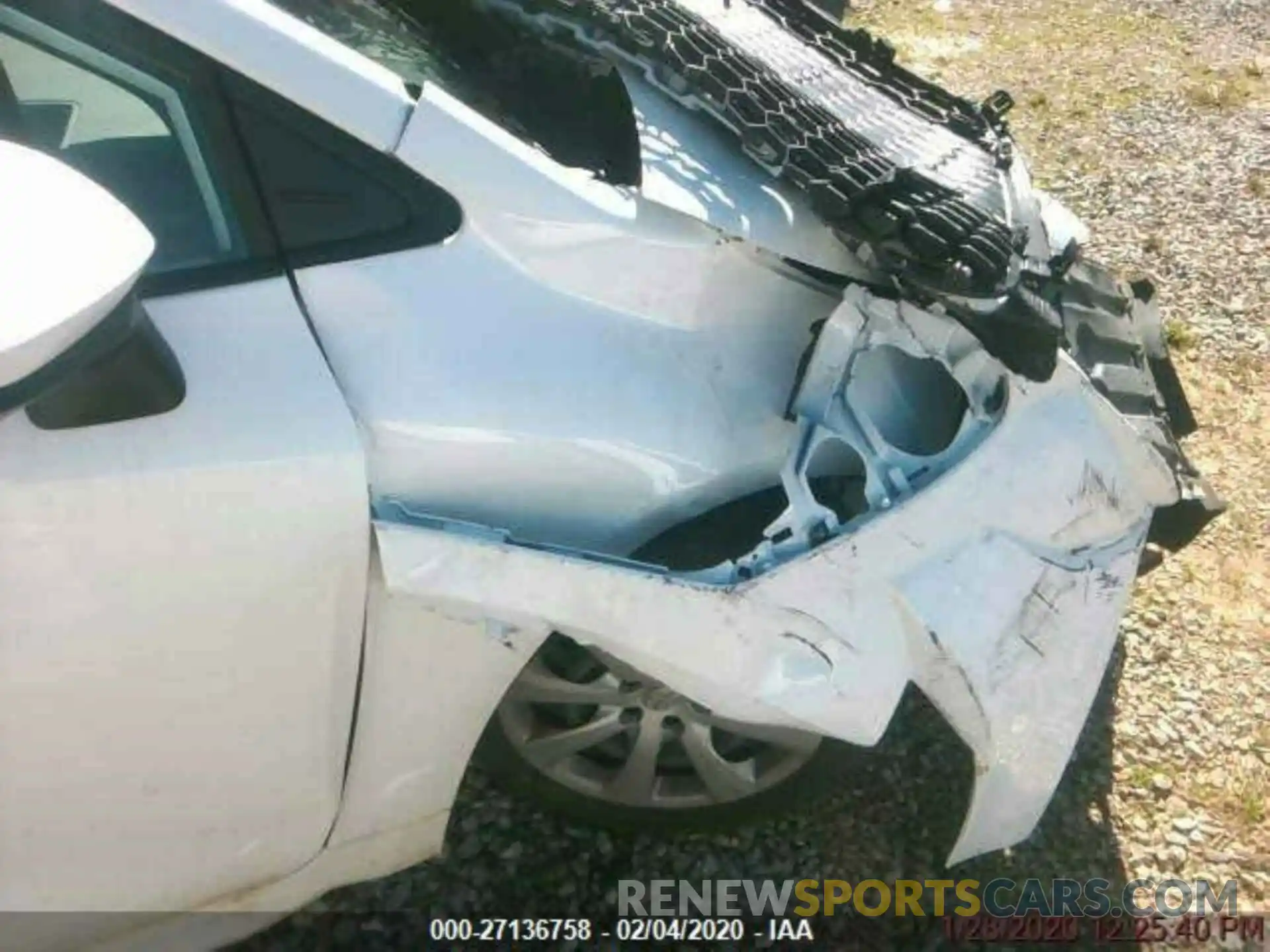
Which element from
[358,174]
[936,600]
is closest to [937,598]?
[936,600]

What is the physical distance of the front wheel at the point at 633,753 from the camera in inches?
90.5

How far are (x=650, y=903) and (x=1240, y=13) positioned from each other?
7058mm

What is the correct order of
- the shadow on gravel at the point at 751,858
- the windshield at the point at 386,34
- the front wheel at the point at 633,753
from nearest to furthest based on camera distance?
1. the windshield at the point at 386,34
2. the front wheel at the point at 633,753
3. the shadow on gravel at the point at 751,858

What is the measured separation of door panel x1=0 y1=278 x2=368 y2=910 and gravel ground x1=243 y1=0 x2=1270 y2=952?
23.6 inches

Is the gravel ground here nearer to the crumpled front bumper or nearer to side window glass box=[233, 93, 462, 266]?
the crumpled front bumper

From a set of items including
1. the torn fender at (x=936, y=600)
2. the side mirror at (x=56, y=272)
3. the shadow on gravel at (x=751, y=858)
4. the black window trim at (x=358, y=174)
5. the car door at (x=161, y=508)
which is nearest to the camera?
the side mirror at (x=56, y=272)

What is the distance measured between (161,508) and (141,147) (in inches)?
19.8

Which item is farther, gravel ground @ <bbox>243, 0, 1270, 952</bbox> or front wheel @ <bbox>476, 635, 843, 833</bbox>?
gravel ground @ <bbox>243, 0, 1270, 952</bbox>

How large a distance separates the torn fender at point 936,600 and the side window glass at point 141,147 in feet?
1.48

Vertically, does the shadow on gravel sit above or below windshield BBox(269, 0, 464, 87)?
below

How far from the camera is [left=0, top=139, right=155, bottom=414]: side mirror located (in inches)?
56.9

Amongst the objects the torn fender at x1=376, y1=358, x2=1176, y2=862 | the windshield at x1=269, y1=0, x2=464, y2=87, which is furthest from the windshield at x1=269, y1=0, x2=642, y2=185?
the torn fender at x1=376, y1=358, x2=1176, y2=862

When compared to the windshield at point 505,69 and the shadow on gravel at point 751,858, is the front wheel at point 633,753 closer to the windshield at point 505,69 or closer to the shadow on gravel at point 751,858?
the shadow on gravel at point 751,858

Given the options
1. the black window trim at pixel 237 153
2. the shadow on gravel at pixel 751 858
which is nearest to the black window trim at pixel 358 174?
the black window trim at pixel 237 153
